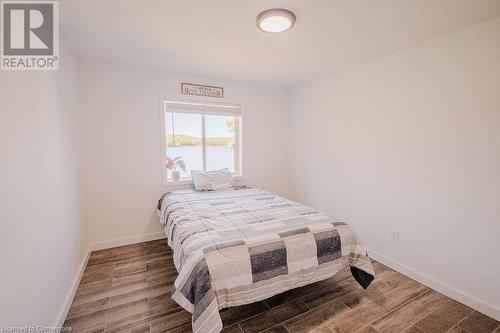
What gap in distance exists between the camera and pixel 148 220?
3.11m

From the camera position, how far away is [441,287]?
2.05 meters

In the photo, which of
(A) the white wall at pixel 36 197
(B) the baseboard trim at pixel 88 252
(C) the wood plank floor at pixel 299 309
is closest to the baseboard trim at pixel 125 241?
(B) the baseboard trim at pixel 88 252

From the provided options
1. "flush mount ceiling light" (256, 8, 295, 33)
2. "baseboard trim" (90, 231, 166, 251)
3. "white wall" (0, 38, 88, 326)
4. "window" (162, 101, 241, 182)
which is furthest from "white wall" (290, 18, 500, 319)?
Answer: "white wall" (0, 38, 88, 326)

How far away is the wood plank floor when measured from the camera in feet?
5.36

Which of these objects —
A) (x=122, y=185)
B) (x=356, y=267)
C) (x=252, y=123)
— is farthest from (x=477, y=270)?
(x=122, y=185)

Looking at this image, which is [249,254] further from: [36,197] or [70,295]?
[70,295]

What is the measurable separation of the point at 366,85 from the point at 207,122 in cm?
227

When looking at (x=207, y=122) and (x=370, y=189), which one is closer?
(x=370, y=189)

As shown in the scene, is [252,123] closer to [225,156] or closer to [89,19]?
[225,156]

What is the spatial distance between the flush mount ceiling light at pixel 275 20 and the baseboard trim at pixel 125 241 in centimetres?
287

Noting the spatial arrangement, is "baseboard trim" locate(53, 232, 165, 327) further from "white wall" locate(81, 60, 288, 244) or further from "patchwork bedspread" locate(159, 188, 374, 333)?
"patchwork bedspread" locate(159, 188, 374, 333)

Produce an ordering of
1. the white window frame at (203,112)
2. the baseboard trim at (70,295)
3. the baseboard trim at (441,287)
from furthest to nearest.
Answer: the white window frame at (203,112), the baseboard trim at (441,287), the baseboard trim at (70,295)

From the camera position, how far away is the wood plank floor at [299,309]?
1633 mm

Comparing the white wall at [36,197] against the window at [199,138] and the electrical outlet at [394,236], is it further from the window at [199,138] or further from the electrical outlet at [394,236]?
the electrical outlet at [394,236]
